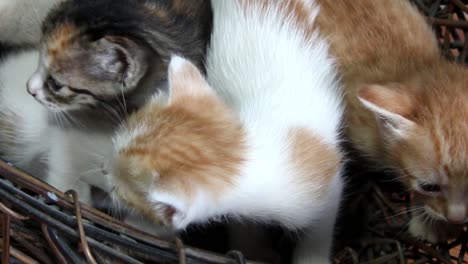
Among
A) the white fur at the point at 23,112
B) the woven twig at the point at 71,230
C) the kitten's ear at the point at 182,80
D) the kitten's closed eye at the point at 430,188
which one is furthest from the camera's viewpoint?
the white fur at the point at 23,112

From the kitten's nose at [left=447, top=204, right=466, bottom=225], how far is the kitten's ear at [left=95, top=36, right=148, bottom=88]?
2.04 feet

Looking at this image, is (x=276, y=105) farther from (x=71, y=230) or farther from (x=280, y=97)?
(x=71, y=230)

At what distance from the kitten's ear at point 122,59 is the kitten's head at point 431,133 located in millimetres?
402

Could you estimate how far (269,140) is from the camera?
1024 millimetres

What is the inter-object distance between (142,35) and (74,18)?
13 cm

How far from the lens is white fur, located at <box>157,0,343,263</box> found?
1.01m

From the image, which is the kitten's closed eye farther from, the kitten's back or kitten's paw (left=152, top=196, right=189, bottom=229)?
kitten's paw (left=152, top=196, right=189, bottom=229)

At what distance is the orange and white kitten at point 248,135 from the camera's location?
90 cm

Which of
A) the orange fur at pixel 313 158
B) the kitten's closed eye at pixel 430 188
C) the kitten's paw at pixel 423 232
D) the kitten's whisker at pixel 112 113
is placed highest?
the kitten's whisker at pixel 112 113

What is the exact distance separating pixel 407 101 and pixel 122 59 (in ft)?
1.73

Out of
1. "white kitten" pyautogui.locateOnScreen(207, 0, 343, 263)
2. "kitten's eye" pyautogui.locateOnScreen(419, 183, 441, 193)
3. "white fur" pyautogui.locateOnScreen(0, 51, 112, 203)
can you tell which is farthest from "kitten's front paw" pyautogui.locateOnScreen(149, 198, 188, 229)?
"kitten's eye" pyautogui.locateOnScreen(419, 183, 441, 193)

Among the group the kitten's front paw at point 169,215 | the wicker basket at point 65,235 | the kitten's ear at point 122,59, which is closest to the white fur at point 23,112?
the kitten's ear at point 122,59

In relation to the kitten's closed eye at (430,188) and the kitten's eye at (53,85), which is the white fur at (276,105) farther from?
the kitten's eye at (53,85)

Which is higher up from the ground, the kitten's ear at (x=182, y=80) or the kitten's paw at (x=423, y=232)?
the kitten's ear at (x=182, y=80)
